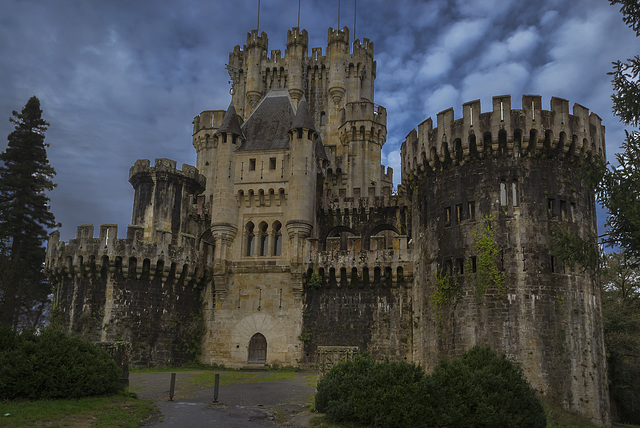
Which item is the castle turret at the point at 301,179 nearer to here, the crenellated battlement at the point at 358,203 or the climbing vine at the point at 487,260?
the crenellated battlement at the point at 358,203

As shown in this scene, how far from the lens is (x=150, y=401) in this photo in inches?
870

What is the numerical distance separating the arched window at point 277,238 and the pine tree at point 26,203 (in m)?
18.8

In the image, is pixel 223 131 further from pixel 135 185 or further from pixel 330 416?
pixel 330 416

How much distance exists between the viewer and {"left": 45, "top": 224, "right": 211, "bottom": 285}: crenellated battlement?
3644 cm

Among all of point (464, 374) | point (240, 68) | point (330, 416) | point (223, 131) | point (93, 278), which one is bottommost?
point (330, 416)

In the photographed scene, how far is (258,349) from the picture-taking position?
124 ft


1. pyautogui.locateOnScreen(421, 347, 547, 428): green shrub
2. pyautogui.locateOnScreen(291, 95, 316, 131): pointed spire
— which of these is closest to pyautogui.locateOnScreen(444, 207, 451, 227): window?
pyautogui.locateOnScreen(291, 95, 316, 131): pointed spire

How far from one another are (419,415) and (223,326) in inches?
884

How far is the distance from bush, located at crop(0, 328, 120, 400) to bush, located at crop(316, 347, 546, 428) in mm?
7939

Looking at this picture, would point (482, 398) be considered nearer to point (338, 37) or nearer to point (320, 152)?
point (320, 152)

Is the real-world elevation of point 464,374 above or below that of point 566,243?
below

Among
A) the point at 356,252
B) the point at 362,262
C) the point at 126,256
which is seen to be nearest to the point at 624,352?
the point at 362,262

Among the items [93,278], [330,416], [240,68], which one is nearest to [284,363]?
[93,278]

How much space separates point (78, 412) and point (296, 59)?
41.5 meters
